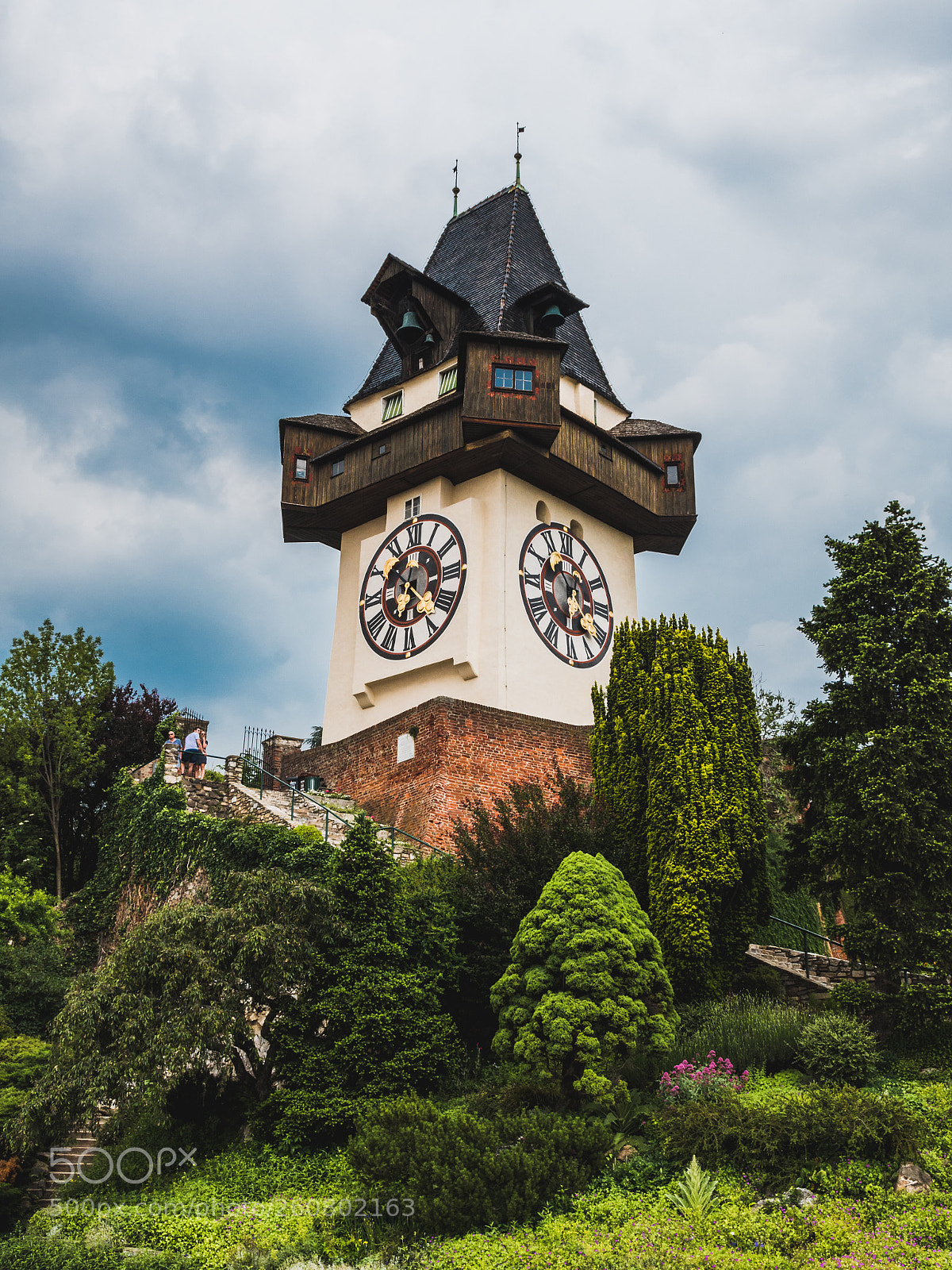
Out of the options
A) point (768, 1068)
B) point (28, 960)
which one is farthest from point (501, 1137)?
point (28, 960)

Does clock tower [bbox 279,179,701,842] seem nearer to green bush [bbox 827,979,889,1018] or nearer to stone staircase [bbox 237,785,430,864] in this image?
stone staircase [bbox 237,785,430,864]

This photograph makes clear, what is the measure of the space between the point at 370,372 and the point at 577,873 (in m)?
19.2

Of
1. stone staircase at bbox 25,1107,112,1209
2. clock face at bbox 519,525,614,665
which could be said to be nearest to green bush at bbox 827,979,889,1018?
stone staircase at bbox 25,1107,112,1209

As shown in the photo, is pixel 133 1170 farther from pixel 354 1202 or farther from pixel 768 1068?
pixel 768 1068

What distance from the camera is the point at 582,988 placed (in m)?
12.0

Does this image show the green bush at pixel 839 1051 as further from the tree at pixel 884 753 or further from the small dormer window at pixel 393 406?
the small dormer window at pixel 393 406

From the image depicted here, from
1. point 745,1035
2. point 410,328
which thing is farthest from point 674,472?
point 745,1035

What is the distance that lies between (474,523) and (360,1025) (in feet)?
46.9

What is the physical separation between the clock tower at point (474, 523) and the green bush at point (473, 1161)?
10682 mm

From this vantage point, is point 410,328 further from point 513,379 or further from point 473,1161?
point 473,1161

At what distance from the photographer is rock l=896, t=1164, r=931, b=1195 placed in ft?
30.2

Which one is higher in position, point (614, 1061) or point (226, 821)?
point (226, 821)

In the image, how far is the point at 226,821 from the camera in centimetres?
1730

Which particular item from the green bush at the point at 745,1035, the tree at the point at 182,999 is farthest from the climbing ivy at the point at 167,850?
the green bush at the point at 745,1035
